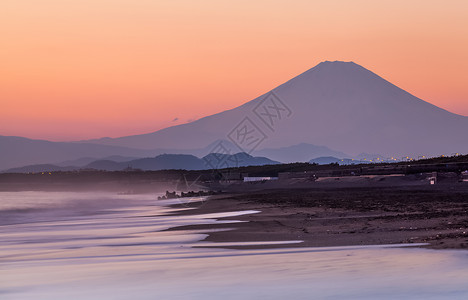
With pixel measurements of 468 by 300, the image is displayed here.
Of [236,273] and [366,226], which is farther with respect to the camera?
[366,226]

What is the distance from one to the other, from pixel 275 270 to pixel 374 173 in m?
57.7

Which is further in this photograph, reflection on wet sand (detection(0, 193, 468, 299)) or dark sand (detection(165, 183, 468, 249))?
dark sand (detection(165, 183, 468, 249))

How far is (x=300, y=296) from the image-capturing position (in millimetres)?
9445

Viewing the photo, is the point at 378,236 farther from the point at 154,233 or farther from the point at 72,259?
the point at 154,233

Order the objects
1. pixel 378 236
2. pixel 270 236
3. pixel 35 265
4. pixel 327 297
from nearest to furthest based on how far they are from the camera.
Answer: pixel 327 297 → pixel 35 265 → pixel 378 236 → pixel 270 236

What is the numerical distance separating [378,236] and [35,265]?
751 cm

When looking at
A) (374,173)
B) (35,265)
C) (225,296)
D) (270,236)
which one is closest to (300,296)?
(225,296)

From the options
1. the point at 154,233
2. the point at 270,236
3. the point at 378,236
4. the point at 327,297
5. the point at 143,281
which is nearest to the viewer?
the point at 327,297

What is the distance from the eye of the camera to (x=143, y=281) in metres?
11.3

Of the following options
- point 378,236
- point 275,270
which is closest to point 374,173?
point 378,236

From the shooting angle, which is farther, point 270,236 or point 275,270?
point 270,236

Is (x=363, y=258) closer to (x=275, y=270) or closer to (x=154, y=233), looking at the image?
(x=275, y=270)

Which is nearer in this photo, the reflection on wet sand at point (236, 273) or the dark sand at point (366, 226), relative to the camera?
the reflection on wet sand at point (236, 273)

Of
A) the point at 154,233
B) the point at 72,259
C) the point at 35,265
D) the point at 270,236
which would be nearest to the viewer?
the point at 35,265
